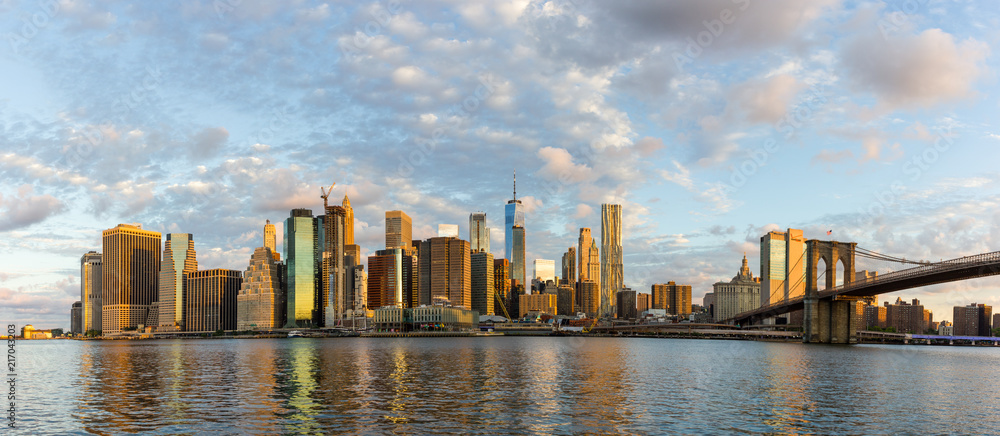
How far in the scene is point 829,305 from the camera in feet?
494

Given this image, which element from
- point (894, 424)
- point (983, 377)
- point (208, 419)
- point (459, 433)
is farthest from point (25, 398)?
point (983, 377)

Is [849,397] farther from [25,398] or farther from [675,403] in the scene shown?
[25,398]

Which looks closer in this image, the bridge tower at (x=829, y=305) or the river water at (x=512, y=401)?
the river water at (x=512, y=401)

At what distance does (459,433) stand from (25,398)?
117 feet

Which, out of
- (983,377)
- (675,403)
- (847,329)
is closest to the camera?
(675,403)

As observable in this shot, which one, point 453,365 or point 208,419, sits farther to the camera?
point 453,365

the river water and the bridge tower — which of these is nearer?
the river water

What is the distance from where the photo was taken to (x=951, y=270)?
110 meters

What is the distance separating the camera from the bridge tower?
148625mm

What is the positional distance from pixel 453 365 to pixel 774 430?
165 ft

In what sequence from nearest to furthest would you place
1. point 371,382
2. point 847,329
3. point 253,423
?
point 253,423 → point 371,382 → point 847,329

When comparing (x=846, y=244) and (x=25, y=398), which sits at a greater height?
(x=846, y=244)

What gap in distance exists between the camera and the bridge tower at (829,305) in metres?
149

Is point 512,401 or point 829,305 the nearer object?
point 512,401
